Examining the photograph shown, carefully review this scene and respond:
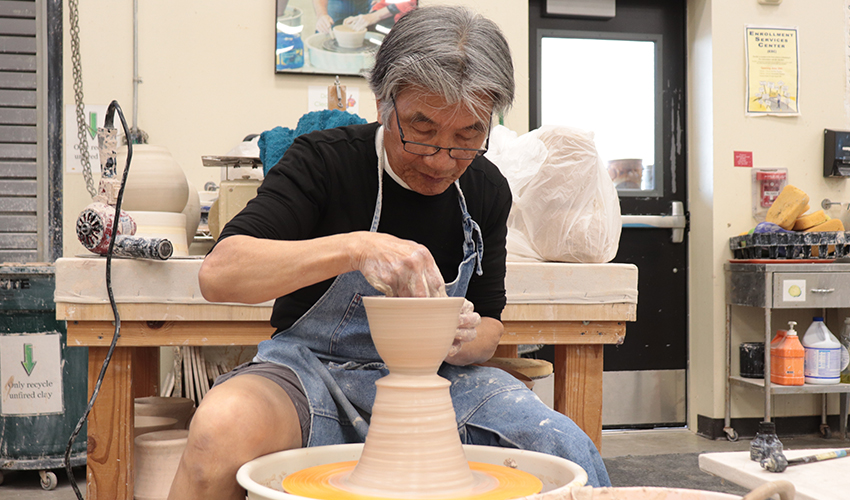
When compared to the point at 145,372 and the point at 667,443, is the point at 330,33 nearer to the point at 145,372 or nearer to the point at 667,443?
the point at 145,372

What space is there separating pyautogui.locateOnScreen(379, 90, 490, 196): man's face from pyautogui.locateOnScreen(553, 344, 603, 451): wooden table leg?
0.70 metres

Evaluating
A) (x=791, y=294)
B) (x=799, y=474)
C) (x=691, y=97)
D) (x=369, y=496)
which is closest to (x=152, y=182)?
(x=369, y=496)

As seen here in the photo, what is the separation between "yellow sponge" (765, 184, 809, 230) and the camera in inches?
139

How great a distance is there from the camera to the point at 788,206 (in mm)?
3557

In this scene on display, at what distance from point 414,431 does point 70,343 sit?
1047 millimetres

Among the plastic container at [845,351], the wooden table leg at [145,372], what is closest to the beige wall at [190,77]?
the wooden table leg at [145,372]

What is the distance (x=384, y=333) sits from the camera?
0.98m

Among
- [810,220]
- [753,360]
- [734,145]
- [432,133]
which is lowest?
[753,360]

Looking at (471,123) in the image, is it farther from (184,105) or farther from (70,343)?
(184,105)

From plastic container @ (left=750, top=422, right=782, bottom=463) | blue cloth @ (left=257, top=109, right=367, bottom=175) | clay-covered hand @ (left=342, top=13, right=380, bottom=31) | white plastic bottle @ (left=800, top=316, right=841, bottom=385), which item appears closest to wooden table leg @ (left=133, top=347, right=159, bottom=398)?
blue cloth @ (left=257, top=109, right=367, bottom=175)

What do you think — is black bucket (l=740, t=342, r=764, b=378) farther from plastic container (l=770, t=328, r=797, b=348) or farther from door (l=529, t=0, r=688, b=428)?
door (l=529, t=0, r=688, b=428)

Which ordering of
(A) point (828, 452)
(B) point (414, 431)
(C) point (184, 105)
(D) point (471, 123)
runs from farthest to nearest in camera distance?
(C) point (184, 105) < (A) point (828, 452) < (D) point (471, 123) < (B) point (414, 431)

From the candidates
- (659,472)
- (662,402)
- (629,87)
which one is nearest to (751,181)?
(629,87)

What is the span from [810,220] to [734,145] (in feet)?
1.87
